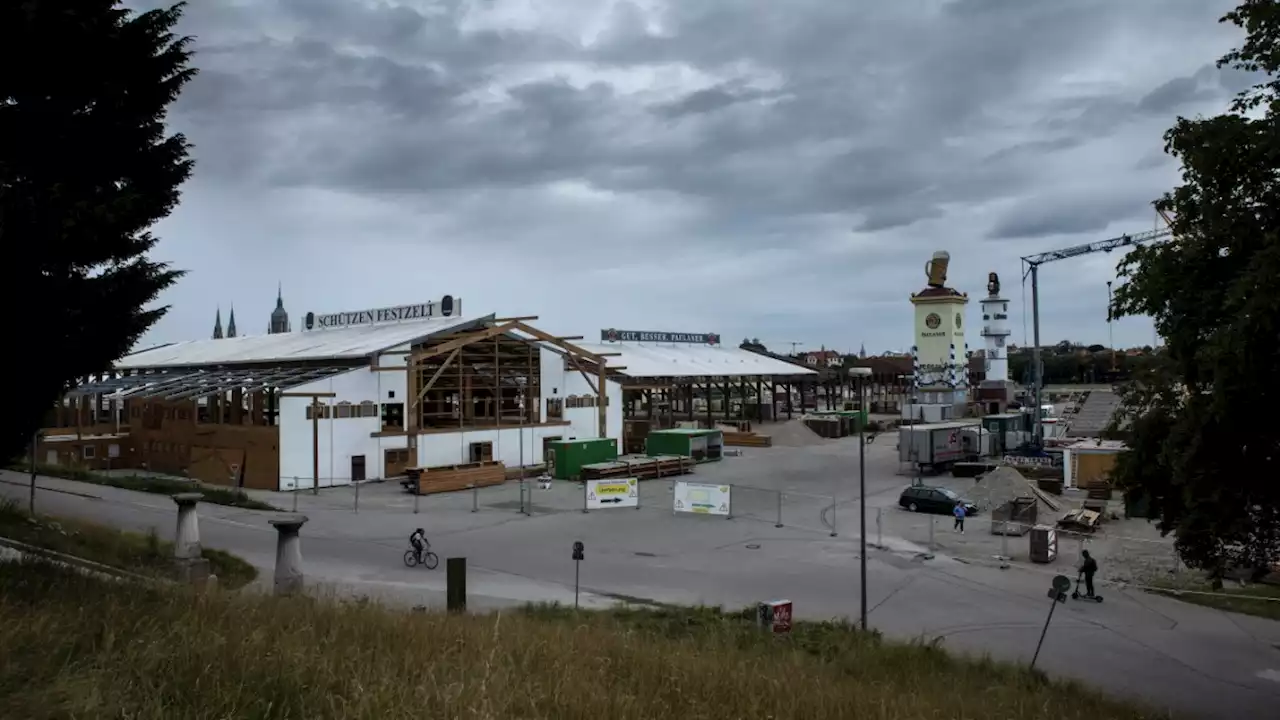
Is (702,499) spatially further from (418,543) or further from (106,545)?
(106,545)

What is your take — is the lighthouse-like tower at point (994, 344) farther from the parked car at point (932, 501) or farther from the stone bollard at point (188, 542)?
the stone bollard at point (188, 542)

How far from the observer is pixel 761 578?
902 inches

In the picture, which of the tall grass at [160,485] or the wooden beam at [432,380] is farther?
the wooden beam at [432,380]

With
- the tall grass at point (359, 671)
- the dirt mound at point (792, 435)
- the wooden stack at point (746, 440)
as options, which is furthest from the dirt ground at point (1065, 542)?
the dirt mound at point (792, 435)

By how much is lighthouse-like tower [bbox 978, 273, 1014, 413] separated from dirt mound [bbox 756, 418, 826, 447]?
28.1 meters

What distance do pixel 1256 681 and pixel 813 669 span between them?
443 inches

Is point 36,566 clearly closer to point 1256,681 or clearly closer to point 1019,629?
point 1019,629

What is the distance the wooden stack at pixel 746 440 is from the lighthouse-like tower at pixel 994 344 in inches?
1476

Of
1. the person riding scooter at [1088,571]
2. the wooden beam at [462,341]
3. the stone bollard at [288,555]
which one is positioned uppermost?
the wooden beam at [462,341]

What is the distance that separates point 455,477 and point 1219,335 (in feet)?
111

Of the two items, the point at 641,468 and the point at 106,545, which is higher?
the point at 106,545

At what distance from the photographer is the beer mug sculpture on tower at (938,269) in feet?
283

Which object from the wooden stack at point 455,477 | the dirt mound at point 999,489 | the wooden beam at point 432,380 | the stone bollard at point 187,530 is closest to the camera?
the stone bollard at point 187,530

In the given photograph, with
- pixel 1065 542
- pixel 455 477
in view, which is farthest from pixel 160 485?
pixel 1065 542
